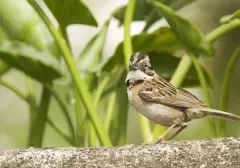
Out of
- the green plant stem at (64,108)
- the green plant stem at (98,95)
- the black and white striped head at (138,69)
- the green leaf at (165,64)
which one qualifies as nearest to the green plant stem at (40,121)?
the green plant stem at (64,108)

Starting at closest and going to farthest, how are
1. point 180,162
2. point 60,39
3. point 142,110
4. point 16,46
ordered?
point 180,162, point 142,110, point 60,39, point 16,46

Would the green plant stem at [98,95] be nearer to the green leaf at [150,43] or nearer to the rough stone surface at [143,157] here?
the green leaf at [150,43]

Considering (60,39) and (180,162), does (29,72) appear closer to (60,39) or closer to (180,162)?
(60,39)

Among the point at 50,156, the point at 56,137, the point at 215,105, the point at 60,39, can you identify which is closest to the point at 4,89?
the point at 56,137

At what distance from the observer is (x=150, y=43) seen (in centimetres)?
97

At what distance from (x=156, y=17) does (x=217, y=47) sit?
0.70 feet

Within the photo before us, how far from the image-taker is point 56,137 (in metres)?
1.18

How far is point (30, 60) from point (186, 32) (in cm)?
31

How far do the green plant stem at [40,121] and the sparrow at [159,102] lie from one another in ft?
1.46

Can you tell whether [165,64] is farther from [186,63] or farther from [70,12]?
[70,12]

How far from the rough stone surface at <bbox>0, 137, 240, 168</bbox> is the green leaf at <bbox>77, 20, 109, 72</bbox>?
523mm

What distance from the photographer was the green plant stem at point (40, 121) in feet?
3.50

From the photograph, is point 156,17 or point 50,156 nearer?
point 50,156

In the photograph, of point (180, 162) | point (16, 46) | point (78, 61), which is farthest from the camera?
point (78, 61)
